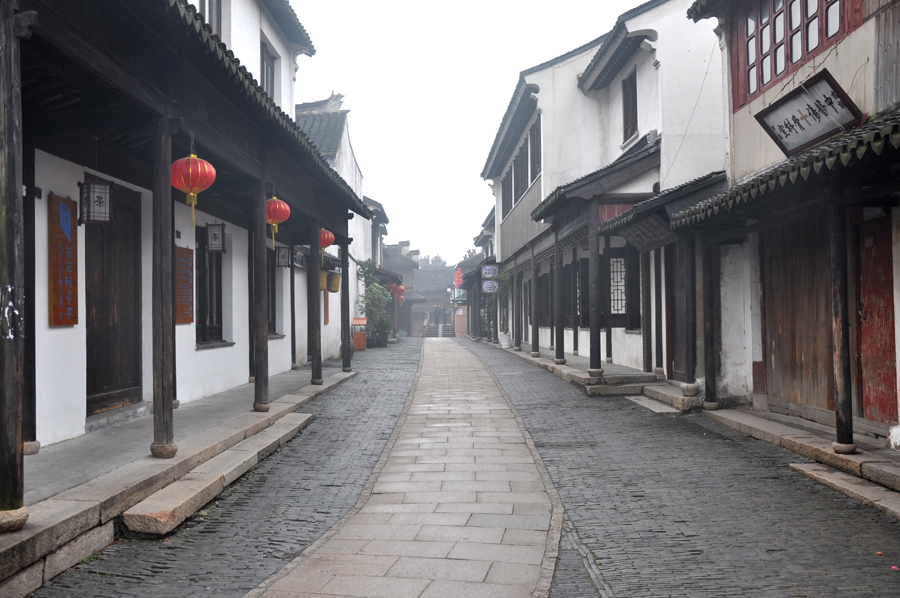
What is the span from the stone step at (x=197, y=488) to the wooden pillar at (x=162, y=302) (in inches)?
16.4

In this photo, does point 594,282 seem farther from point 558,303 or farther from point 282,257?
point 282,257

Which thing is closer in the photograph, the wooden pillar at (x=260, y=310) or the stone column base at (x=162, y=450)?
the stone column base at (x=162, y=450)

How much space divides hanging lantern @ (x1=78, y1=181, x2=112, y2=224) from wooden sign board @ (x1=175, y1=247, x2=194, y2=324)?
2.39m

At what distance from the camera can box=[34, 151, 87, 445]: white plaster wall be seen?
6199mm

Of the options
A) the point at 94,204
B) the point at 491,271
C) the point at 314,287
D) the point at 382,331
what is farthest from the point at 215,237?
the point at 382,331

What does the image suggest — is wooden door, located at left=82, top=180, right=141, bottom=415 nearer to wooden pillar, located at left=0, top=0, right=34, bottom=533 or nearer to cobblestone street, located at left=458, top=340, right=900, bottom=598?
wooden pillar, located at left=0, top=0, right=34, bottom=533

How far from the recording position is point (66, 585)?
3.90 meters

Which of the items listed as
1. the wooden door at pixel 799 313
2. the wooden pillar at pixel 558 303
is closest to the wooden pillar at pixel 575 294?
the wooden pillar at pixel 558 303

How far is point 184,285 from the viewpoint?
31.3 ft

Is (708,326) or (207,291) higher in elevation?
(207,291)

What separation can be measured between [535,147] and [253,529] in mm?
15131

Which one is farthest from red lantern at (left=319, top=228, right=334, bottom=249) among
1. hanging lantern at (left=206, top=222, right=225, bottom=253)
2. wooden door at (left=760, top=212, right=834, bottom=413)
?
wooden door at (left=760, top=212, right=834, bottom=413)

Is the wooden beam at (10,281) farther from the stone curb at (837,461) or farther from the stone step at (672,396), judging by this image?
the stone step at (672,396)

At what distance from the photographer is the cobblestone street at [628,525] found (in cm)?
396
